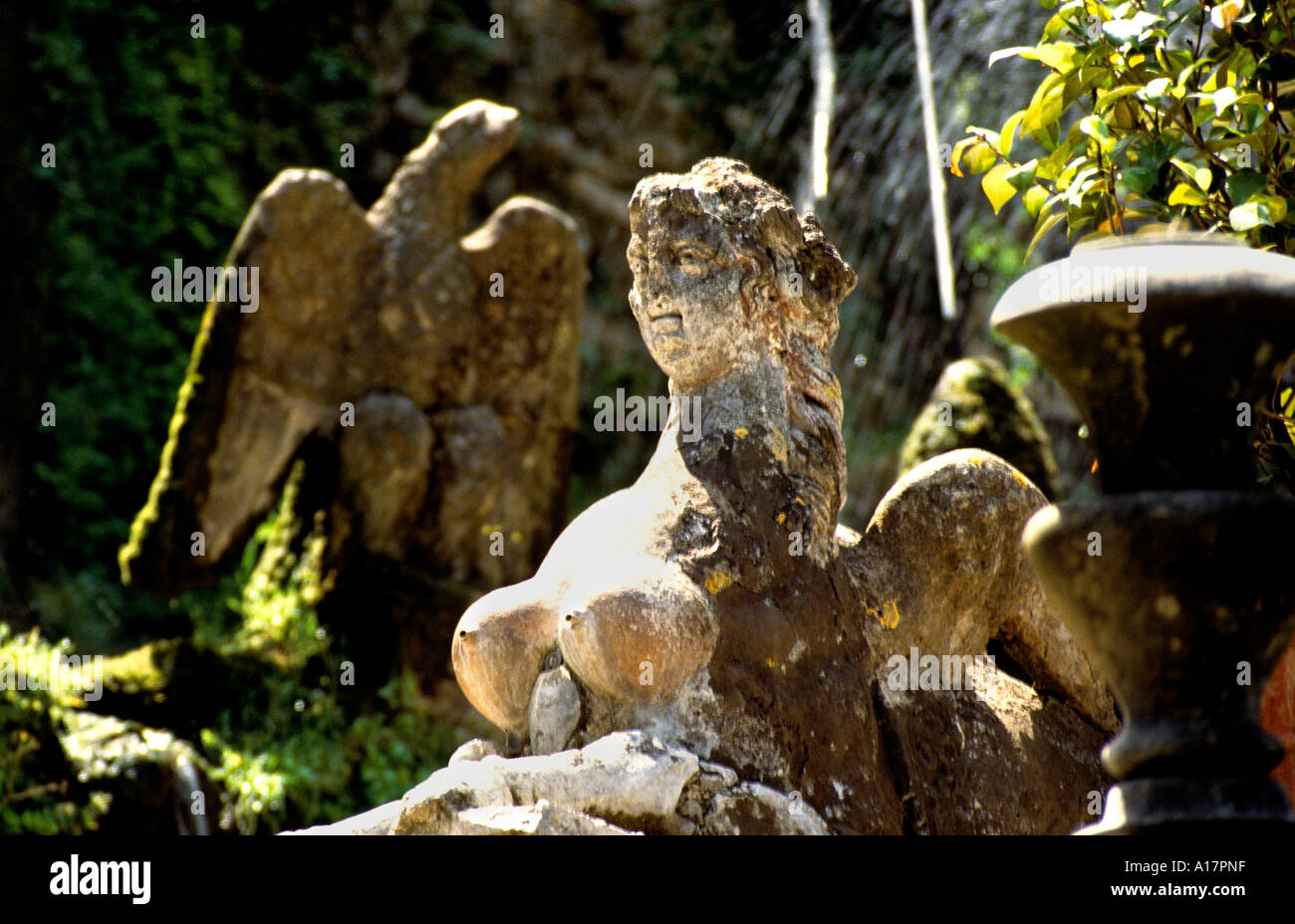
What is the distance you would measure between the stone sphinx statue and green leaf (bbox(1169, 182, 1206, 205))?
55 cm

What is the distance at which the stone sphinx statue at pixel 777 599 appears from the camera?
7.77ft

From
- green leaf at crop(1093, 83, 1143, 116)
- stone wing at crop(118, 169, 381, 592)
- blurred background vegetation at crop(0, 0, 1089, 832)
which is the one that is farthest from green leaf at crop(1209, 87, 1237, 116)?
blurred background vegetation at crop(0, 0, 1089, 832)

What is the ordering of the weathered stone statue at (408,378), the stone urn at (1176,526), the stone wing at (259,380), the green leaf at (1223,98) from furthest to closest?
the weathered stone statue at (408,378) < the stone wing at (259,380) < the green leaf at (1223,98) < the stone urn at (1176,526)

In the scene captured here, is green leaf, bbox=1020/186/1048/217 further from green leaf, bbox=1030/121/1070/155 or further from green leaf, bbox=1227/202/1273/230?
green leaf, bbox=1227/202/1273/230

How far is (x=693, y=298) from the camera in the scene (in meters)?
2.67

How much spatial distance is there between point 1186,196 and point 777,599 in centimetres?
101

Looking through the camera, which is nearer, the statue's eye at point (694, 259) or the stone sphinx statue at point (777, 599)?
the stone sphinx statue at point (777, 599)

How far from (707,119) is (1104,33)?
26.9ft

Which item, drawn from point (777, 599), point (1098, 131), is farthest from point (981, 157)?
point (777, 599)

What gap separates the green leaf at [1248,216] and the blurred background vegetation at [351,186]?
452cm

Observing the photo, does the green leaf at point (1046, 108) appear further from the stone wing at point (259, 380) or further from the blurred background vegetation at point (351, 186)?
the blurred background vegetation at point (351, 186)

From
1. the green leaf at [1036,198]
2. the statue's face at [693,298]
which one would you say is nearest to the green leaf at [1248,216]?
the green leaf at [1036,198]

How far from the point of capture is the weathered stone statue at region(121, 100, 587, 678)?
5.99m

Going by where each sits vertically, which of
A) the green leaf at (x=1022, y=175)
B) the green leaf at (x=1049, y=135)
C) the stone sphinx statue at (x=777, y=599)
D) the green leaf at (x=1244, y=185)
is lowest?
the stone sphinx statue at (x=777, y=599)
